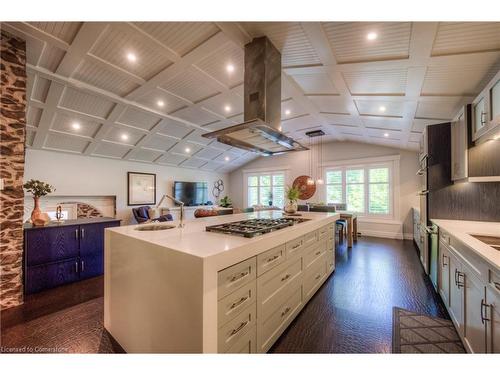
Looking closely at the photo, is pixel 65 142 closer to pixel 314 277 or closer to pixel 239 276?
pixel 239 276

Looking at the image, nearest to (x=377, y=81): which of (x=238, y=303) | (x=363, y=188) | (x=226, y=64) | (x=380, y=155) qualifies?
(x=226, y=64)

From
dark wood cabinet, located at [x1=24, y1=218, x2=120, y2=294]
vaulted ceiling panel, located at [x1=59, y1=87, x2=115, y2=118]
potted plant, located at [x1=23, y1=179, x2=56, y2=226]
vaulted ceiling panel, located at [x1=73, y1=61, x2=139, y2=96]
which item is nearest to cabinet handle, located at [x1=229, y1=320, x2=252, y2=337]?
dark wood cabinet, located at [x1=24, y1=218, x2=120, y2=294]

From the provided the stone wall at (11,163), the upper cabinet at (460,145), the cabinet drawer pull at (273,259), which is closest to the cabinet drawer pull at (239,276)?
the cabinet drawer pull at (273,259)

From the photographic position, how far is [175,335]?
1182 mm

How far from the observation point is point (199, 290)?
105cm

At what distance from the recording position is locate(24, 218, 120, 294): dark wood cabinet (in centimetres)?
264

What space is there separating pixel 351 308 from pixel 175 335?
201cm

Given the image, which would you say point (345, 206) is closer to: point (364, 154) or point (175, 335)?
point (364, 154)

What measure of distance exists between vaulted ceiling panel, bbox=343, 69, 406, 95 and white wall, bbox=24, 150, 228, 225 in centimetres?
596

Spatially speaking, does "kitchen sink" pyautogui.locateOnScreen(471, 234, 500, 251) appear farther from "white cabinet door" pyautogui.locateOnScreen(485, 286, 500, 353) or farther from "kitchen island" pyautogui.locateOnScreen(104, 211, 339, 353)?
"kitchen island" pyautogui.locateOnScreen(104, 211, 339, 353)

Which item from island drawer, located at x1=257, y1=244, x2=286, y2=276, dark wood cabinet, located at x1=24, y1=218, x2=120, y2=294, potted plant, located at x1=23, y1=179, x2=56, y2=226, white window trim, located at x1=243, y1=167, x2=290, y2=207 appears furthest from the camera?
white window trim, located at x1=243, y1=167, x2=290, y2=207

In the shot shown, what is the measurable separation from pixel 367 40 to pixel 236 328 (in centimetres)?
277

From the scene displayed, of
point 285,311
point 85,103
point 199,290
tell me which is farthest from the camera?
point 85,103
